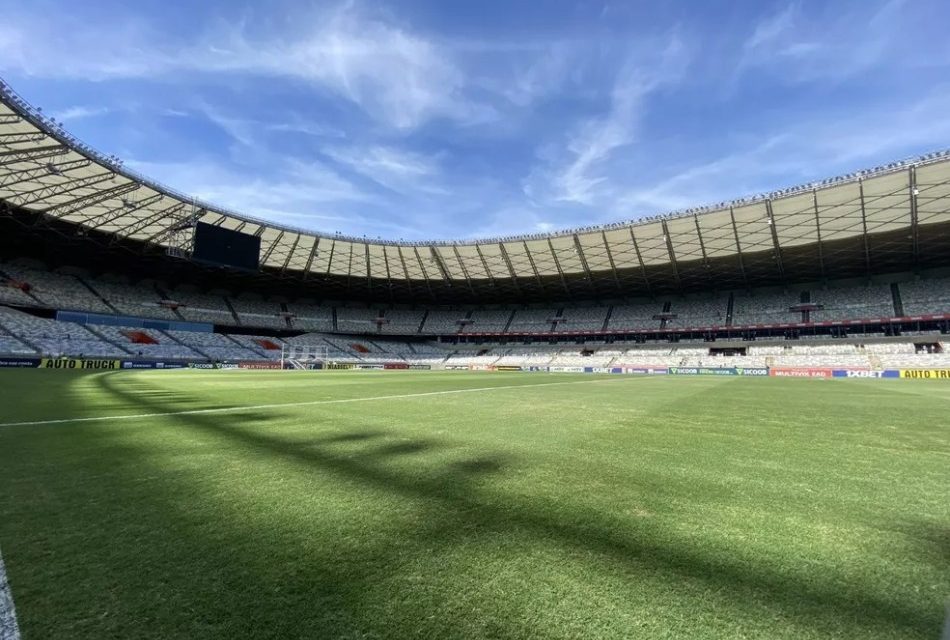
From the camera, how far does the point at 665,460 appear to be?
5.26 m

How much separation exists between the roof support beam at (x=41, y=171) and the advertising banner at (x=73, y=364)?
1437 cm

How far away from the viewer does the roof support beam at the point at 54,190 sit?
3400cm

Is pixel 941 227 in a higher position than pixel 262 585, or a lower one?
higher

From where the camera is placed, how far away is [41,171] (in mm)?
32281

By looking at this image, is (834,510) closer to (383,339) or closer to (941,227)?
(941,227)

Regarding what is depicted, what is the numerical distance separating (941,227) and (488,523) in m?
57.0

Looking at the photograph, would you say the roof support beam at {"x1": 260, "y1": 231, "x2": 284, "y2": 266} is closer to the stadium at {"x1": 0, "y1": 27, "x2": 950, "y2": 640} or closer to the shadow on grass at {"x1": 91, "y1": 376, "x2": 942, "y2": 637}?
the stadium at {"x1": 0, "y1": 27, "x2": 950, "y2": 640}

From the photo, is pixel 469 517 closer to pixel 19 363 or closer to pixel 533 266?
pixel 19 363

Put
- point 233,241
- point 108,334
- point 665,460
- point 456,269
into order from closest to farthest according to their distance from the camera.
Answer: point 665,460 → point 233,241 → point 108,334 → point 456,269

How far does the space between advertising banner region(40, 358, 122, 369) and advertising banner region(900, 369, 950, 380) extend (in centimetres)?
6997

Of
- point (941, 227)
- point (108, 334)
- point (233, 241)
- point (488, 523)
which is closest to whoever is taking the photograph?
point (488, 523)

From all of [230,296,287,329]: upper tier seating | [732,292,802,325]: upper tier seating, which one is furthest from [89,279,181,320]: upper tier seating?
[732,292,802,325]: upper tier seating

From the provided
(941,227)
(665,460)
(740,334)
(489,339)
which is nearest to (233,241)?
(489,339)

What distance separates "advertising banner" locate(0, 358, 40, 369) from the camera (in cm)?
3428
